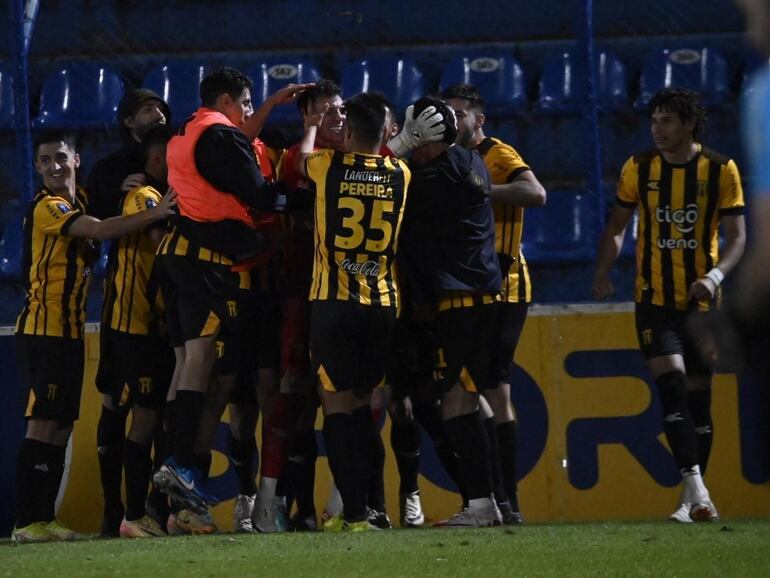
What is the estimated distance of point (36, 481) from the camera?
22.0ft

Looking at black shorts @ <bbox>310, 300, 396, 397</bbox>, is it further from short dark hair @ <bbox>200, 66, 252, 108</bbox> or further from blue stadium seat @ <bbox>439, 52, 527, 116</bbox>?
blue stadium seat @ <bbox>439, 52, 527, 116</bbox>

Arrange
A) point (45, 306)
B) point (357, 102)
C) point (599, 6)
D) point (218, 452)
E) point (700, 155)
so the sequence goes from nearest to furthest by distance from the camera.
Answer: point (357, 102)
point (45, 306)
point (700, 155)
point (218, 452)
point (599, 6)

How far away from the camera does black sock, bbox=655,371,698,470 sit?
6934 millimetres

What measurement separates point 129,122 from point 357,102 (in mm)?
1512

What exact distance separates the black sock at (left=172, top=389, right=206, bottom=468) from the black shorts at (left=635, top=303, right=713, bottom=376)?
2.27m

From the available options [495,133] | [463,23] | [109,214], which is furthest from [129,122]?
[463,23]

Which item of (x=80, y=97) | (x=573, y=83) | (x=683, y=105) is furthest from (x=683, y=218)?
(x=80, y=97)

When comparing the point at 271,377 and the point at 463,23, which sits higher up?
the point at 463,23

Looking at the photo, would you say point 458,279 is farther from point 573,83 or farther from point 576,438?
point 573,83

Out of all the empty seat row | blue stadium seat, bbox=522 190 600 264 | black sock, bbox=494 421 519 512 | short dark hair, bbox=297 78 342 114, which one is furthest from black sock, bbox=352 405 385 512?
the empty seat row

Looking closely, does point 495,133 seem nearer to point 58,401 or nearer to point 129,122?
point 129,122

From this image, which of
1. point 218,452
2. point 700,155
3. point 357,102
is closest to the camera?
point 357,102

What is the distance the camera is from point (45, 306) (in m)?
6.80

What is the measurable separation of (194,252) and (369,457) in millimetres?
1224
